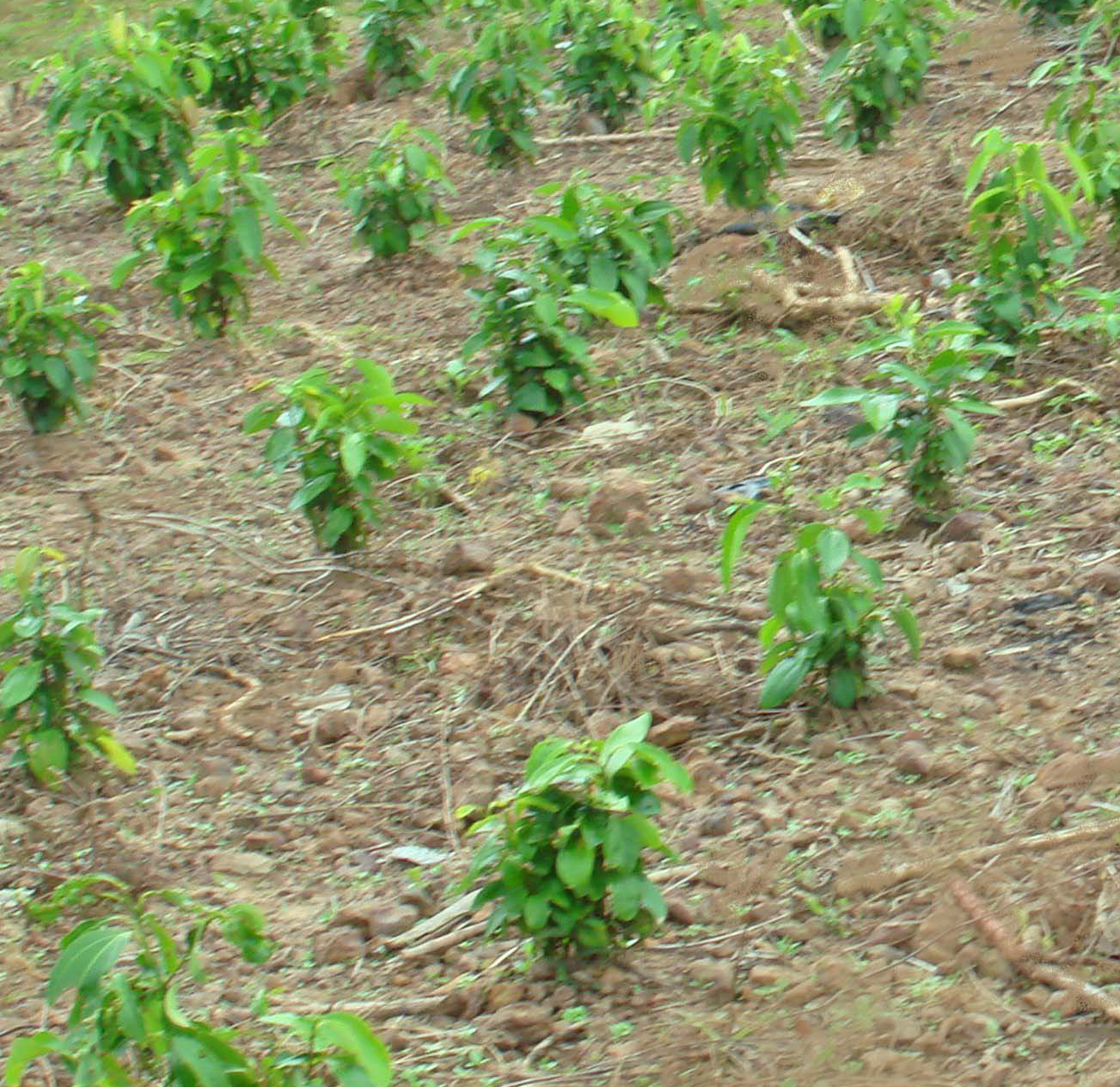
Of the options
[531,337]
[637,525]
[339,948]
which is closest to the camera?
[339,948]

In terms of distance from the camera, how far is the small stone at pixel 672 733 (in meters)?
3.10

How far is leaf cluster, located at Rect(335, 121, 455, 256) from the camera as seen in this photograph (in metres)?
5.12

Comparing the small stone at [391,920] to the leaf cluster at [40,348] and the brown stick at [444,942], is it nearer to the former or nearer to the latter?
the brown stick at [444,942]

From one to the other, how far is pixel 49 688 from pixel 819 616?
144 centimetres

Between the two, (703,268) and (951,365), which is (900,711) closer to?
(951,365)

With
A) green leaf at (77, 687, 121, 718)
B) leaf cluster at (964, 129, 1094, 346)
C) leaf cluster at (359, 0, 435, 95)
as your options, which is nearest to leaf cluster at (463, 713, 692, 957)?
green leaf at (77, 687, 121, 718)

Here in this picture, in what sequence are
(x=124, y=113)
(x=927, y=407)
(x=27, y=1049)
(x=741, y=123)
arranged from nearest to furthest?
(x=27, y=1049), (x=927, y=407), (x=741, y=123), (x=124, y=113)

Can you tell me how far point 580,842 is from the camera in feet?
8.00

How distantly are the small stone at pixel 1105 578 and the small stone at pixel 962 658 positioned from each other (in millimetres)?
305

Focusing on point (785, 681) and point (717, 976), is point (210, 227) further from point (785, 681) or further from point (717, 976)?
point (717, 976)

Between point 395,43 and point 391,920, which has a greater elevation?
point 395,43

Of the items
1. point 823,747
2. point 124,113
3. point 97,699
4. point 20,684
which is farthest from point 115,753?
point 124,113

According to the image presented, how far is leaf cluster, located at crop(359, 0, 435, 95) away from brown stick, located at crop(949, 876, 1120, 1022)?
5.01 meters

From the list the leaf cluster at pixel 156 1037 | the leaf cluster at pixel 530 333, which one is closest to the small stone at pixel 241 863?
the leaf cluster at pixel 156 1037
